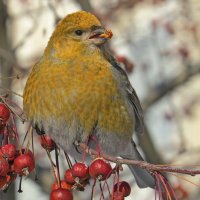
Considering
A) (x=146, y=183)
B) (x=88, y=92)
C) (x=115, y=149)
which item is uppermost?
(x=88, y=92)

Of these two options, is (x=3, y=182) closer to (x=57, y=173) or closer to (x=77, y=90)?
(x=57, y=173)

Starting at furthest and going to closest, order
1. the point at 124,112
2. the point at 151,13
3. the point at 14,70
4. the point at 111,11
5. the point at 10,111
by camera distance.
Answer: the point at 151,13
the point at 111,11
the point at 14,70
the point at 124,112
the point at 10,111

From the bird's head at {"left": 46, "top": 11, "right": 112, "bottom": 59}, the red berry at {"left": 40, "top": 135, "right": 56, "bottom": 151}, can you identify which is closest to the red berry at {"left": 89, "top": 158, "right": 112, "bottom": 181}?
the red berry at {"left": 40, "top": 135, "right": 56, "bottom": 151}

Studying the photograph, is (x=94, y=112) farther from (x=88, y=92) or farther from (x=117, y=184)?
(x=117, y=184)

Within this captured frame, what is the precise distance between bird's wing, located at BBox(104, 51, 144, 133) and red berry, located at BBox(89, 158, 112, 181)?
2.86ft

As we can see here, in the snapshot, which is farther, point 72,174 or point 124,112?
point 124,112

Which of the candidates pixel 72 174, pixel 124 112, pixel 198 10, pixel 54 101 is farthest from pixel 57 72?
pixel 198 10

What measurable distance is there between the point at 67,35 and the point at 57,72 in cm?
18

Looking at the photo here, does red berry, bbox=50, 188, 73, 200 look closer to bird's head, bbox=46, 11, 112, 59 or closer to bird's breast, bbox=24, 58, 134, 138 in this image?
bird's breast, bbox=24, 58, 134, 138

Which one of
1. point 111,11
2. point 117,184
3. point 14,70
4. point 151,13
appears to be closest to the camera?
point 117,184

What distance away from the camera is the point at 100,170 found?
1922 mm

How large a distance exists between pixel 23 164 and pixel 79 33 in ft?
2.63

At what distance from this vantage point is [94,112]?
2.49m

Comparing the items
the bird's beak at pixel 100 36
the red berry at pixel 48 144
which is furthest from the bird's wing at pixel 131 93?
the red berry at pixel 48 144
